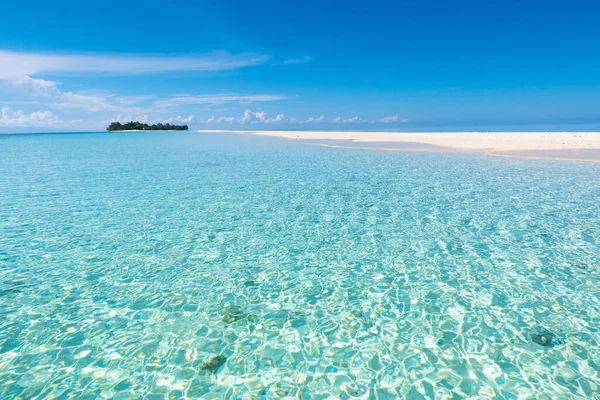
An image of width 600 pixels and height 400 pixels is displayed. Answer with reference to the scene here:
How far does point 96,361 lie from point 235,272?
Answer: 313 centimetres

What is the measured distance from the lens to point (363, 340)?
520cm

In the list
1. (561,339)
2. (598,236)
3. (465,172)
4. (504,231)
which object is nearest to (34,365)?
(561,339)

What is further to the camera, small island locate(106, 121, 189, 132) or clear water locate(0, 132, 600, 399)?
small island locate(106, 121, 189, 132)

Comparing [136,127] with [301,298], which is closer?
[301,298]

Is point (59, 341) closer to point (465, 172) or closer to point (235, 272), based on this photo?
point (235, 272)

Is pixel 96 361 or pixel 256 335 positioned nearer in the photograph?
pixel 96 361

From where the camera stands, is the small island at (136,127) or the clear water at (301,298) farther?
the small island at (136,127)

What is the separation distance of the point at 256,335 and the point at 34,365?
3.06 m

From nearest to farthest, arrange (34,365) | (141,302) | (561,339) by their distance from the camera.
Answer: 1. (34,365)
2. (561,339)
3. (141,302)

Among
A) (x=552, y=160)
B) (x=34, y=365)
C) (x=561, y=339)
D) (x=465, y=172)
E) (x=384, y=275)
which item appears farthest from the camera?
(x=552, y=160)

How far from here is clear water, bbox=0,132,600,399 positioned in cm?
445

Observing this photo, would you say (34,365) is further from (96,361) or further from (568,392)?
(568,392)

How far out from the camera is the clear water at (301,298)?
4453mm

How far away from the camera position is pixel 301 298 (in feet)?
21.0
